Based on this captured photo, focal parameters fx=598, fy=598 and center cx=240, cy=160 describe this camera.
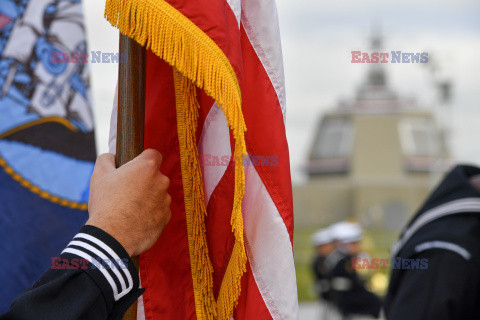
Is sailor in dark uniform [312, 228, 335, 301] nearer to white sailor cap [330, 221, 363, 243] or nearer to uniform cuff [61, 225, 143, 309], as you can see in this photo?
white sailor cap [330, 221, 363, 243]

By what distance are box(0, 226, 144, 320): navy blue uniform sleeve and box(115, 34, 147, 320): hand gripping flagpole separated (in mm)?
173

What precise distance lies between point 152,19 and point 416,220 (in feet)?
4.62

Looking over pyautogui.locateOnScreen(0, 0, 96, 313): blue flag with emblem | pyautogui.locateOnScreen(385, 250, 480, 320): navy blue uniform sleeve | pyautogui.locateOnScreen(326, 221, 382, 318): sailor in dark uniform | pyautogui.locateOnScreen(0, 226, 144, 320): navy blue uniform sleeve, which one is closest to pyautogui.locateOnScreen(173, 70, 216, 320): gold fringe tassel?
pyautogui.locateOnScreen(0, 226, 144, 320): navy blue uniform sleeve

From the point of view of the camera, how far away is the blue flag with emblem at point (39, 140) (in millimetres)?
1932

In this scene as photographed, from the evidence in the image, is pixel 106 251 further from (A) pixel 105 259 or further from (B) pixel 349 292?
(B) pixel 349 292

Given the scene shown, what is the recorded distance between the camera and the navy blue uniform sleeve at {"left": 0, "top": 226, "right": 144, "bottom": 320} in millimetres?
1049

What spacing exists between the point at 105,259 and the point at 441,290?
4.00ft

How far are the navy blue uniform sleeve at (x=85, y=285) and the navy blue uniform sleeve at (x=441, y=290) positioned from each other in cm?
112

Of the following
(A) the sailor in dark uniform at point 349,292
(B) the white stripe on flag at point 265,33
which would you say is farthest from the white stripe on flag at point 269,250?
(A) the sailor in dark uniform at point 349,292

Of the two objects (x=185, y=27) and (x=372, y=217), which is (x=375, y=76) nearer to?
(x=372, y=217)

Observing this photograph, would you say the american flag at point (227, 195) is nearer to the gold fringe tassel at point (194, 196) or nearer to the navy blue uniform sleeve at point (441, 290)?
the gold fringe tassel at point (194, 196)

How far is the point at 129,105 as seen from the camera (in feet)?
4.28

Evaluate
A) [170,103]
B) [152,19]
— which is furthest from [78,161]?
[152,19]

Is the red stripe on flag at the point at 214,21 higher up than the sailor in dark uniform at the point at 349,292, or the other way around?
the red stripe on flag at the point at 214,21
